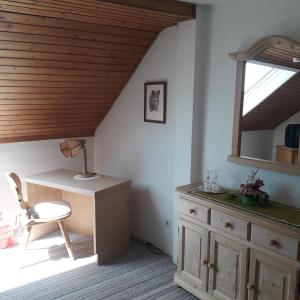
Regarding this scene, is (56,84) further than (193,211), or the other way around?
(56,84)

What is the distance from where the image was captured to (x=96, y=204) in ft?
9.87

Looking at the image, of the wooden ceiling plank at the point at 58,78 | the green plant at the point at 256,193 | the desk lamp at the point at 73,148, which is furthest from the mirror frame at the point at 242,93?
the desk lamp at the point at 73,148

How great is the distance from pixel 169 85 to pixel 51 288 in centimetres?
201

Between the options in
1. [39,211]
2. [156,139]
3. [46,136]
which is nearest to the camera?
[39,211]

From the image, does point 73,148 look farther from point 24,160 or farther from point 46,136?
point 24,160

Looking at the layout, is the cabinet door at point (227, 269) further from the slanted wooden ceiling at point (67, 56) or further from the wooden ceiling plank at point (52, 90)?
the wooden ceiling plank at point (52, 90)

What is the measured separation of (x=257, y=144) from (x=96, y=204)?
1.47 metres

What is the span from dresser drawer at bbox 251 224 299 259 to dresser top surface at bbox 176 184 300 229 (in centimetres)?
8

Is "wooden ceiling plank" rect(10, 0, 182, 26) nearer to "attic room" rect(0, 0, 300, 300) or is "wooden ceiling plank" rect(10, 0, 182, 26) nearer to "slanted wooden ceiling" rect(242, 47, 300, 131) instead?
"attic room" rect(0, 0, 300, 300)

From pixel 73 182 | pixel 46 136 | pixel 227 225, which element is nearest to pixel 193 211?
pixel 227 225

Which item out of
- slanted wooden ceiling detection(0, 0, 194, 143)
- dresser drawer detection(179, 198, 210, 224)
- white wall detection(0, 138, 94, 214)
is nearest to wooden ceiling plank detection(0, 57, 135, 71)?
slanted wooden ceiling detection(0, 0, 194, 143)

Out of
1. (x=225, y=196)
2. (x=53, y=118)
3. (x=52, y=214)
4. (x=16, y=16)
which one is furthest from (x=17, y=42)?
(x=225, y=196)

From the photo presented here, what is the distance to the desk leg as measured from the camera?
3.08 metres

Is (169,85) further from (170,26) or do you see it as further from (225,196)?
(225,196)
